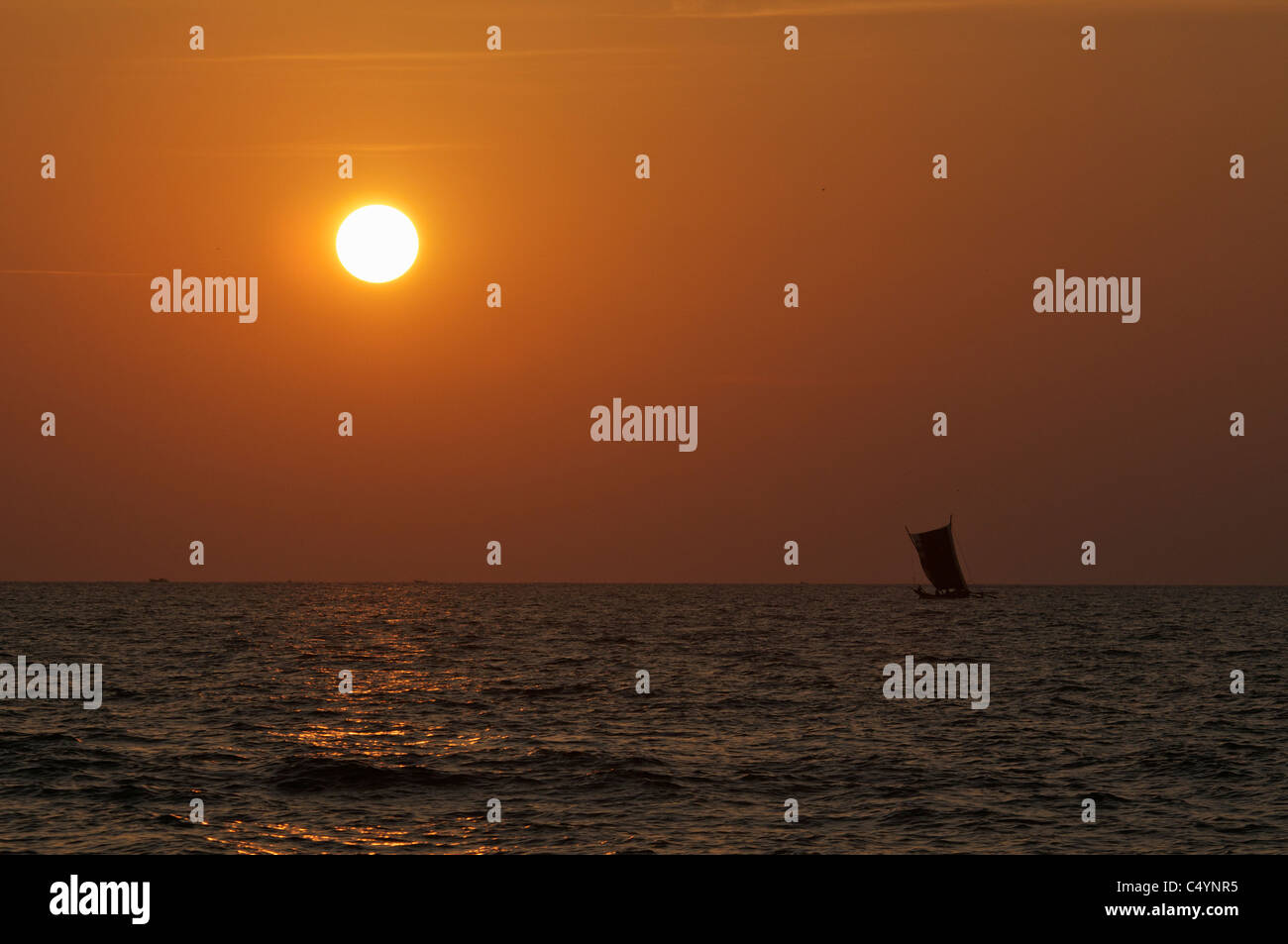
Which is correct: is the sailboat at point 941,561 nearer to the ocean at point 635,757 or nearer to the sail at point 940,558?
the sail at point 940,558

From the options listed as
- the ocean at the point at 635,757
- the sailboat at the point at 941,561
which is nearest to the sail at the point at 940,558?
the sailboat at the point at 941,561

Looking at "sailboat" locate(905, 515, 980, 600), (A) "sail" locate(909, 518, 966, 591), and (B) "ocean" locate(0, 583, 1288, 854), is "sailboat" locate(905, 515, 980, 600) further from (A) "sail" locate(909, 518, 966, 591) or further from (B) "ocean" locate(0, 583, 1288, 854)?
(B) "ocean" locate(0, 583, 1288, 854)

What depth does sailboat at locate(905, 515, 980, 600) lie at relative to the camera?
152m

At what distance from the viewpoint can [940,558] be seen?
155625mm

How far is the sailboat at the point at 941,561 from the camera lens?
152 m

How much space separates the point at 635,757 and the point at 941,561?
129753mm

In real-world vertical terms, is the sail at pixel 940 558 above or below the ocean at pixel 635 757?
above

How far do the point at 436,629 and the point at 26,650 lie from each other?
1428 inches

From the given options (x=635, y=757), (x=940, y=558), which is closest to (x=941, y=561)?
A: (x=940, y=558)
